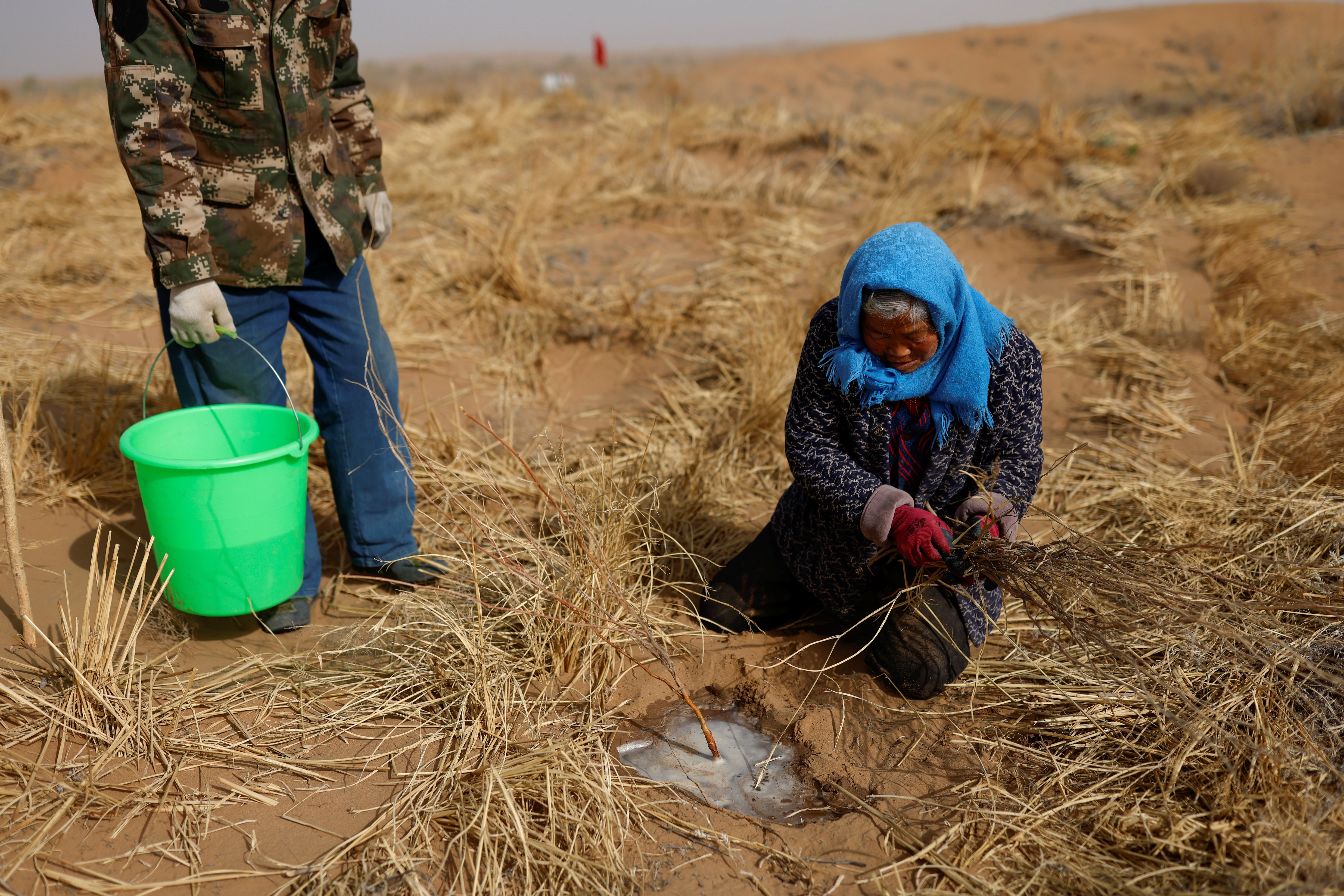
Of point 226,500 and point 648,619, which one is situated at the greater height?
point 226,500

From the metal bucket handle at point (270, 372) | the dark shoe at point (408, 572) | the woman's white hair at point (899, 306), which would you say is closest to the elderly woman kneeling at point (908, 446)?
the woman's white hair at point (899, 306)

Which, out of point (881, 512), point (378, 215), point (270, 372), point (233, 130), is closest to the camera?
point (881, 512)

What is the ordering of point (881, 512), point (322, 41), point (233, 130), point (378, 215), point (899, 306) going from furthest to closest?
1. point (378, 215)
2. point (322, 41)
3. point (233, 130)
4. point (881, 512)
5. point (899, 306)

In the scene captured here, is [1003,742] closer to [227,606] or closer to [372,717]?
[372,717]

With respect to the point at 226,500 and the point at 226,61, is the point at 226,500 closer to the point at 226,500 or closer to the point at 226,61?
the point at 226,500

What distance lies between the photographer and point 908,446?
6.97 ft

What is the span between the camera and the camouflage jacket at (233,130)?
6.23ft

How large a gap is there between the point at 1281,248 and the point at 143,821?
574 centimetres

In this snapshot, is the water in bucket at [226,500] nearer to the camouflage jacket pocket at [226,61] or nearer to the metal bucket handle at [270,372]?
the metal bucket handle at [270,372]

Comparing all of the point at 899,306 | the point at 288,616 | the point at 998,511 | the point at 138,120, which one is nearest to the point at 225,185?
the point at 138,120

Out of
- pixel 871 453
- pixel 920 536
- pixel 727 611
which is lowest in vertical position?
pixel 727 611

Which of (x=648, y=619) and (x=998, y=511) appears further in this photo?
(x=648, y=619)

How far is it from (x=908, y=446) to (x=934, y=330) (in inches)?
13.1

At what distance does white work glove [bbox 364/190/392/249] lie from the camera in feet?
8.26
